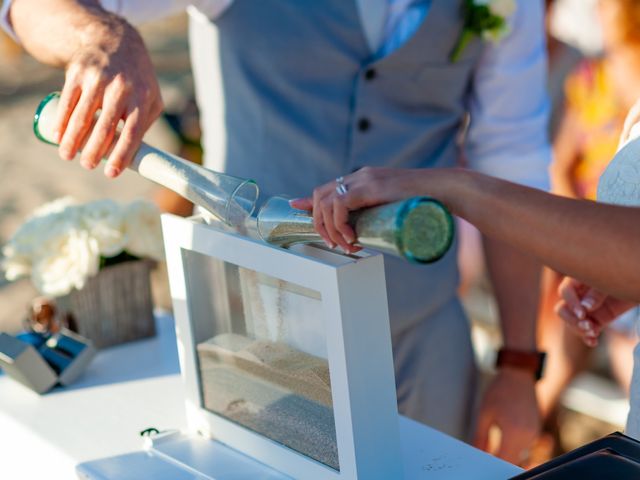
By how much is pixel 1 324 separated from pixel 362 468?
11.1 feet

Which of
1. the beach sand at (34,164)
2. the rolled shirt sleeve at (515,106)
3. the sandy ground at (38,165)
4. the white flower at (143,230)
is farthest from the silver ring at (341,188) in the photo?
the beach sand at (34,164)

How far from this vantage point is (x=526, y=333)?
201cm

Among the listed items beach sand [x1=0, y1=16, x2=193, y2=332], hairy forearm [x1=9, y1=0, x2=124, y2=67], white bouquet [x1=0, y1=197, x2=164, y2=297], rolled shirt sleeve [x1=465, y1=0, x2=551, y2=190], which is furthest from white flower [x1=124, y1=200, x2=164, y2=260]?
beach sand [x1=0, y1=16, x2=193, y2=332]

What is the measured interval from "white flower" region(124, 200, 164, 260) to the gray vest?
198mm

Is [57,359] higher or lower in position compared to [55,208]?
lower

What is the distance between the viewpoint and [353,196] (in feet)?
3.09

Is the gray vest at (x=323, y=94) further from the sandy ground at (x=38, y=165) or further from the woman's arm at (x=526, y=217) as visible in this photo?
the sandy ground at (x=38, y=165)

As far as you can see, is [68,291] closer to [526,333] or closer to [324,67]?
[324,67]

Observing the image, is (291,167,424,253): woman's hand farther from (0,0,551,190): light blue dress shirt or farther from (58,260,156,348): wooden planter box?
(0,0,551,190): light blue dress shirt

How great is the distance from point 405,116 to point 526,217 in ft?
2.99

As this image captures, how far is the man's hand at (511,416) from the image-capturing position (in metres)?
1.85

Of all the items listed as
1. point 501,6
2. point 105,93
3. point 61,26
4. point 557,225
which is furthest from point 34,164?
point 557,225

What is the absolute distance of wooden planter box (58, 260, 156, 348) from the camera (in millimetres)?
1744

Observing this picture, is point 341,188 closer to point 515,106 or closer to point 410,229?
point 410,229
